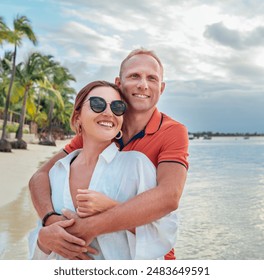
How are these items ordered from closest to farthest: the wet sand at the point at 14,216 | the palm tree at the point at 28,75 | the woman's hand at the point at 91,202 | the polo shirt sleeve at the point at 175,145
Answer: the woman's hand at the point at 91,202
the polo shirt sleeve at the point at 175,145
the wet sand at the point at 14,216
the palm tree at the point at 28,75

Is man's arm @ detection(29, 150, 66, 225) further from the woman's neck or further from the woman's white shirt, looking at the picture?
the woman's neck

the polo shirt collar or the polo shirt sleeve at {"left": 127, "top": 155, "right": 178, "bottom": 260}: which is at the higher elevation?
the polo shirt collar

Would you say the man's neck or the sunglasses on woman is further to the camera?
the man's neck

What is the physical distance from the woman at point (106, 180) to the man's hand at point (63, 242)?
0.04 metres

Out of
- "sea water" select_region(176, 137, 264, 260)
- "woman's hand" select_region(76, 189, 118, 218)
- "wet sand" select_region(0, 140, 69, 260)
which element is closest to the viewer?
"woman's hand" select_region(76, 189, 118, 218)

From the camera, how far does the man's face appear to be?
5.48 feet

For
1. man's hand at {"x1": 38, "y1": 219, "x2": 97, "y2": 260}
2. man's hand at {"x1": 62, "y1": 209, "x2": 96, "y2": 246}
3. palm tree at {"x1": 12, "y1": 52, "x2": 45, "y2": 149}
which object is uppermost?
palm tree at {"x1": 12, "y1": 52, "x2": 45, "y2": 149}

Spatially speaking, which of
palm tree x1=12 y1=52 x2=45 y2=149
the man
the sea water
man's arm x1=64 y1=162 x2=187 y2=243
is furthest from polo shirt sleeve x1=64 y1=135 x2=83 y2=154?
palm tree x1=12 y1=52 x2=45 y2=149

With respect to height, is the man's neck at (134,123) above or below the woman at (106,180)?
above

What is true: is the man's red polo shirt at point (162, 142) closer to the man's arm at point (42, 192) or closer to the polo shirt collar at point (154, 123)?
the polo shirt collar at point (154, 123)

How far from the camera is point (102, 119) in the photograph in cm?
158

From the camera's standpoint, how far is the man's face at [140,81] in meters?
1.67

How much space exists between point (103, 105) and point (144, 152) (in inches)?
9.0

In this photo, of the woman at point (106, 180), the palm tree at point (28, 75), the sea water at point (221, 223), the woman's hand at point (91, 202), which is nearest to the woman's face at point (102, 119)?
the woman at point (106, 180)
